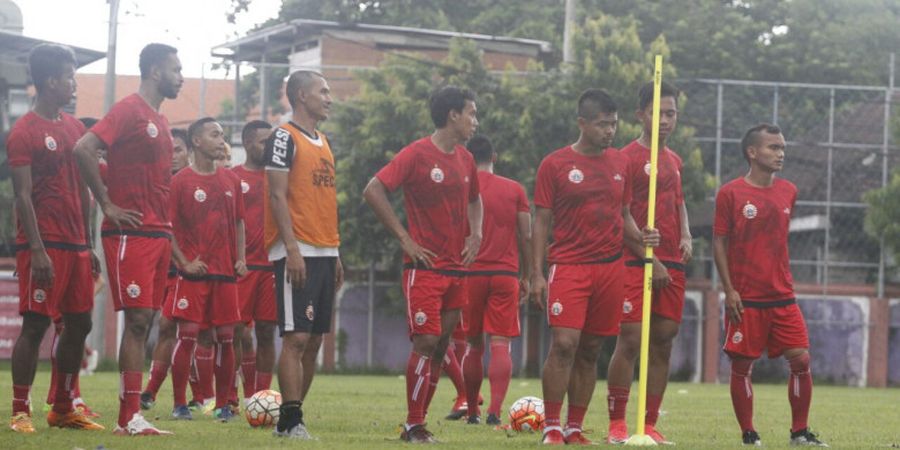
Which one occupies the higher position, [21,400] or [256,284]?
[256,284]

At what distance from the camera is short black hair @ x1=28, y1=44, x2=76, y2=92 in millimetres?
11375

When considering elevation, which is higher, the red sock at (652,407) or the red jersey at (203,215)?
the red jersey at (203,215)

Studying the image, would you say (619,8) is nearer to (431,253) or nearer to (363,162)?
(363,162)

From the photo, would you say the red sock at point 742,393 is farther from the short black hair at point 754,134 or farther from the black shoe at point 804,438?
the short black hair at point 754,134

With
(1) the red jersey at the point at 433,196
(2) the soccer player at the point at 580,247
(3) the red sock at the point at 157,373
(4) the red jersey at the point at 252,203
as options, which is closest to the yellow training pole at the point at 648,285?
(2) the soccer player at the point at 580,247

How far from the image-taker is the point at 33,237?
10.9m

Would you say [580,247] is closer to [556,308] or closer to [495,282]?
[556,308]

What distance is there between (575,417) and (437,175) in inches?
75.5

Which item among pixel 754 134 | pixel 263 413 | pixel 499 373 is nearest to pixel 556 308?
pixel 754 134

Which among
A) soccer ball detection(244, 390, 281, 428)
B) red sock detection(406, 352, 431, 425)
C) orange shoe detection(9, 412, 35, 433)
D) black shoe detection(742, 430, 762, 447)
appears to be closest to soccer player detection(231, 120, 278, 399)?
soccer ball detection(244, 390, 281, 428)

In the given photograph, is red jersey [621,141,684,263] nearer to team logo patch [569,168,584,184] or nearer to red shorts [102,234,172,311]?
team logo patch [569,168,584,184]

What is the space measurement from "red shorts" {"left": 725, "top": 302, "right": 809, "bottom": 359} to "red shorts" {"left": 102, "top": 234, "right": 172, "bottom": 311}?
4138 millimetres

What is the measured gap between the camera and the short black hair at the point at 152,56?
11266 millimetres

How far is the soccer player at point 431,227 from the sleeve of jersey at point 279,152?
629mm
